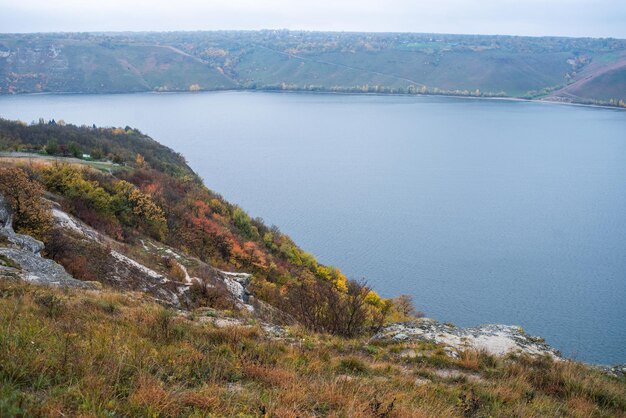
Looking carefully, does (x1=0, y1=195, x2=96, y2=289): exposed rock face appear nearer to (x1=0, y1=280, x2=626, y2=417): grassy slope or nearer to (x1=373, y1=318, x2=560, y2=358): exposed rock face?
(x1=0, y1=280, x2=626, y2=417): grassy slope

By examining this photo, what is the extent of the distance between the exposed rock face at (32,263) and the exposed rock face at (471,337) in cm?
618

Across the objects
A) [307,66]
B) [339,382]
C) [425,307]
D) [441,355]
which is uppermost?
[307,66]

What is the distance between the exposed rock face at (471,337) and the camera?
29.8ft

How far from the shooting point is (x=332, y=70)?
576ft

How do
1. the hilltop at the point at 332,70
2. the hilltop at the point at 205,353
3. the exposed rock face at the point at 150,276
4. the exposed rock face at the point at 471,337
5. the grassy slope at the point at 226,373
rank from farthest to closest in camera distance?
the hilltop at the point at 332,70 < the exposed rock face at the point at 150,276 < the exposed rock face at the point at 471,337 < the hilltop at the point at 205,353 < the grassy slope at the point at 226,373

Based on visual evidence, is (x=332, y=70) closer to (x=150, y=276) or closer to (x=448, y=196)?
(x=448, y=196)

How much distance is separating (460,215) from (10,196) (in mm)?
42572

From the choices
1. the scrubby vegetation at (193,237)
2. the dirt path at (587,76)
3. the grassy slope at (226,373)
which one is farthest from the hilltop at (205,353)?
the dirt path at (587,76)

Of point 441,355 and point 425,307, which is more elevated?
point 441,355

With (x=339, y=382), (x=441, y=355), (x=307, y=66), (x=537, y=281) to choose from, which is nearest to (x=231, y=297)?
(x=441, y=355)

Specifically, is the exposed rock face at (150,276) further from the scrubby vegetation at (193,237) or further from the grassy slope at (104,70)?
the grassy slope at (104,70)

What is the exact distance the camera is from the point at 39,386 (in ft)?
11.9

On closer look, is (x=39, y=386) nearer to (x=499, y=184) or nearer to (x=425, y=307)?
(x=425, y=307)

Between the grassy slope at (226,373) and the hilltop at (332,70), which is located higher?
the hilltop at (332,70)
